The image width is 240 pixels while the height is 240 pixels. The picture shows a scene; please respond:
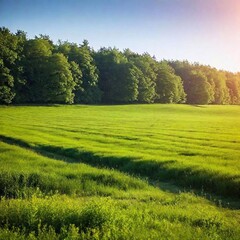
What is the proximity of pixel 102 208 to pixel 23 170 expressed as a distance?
9914 mm

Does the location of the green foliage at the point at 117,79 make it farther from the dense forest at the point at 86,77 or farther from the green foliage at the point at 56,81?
the green foliage at the point at 56,81

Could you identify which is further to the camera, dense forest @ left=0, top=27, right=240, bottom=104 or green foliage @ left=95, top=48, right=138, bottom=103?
green foliage @ left=95, top=48, right=138, bottom=103

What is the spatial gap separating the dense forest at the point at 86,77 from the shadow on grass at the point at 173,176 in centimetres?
6188

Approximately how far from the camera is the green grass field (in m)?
12.0

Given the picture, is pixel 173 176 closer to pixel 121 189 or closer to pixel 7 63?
pixel 121 189

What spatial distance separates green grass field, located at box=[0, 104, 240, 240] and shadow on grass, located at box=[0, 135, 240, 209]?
6cm

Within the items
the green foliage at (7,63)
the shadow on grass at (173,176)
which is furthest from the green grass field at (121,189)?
the green foliage at (7,63)

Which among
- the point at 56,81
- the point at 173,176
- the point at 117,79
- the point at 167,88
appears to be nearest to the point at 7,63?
the point at 56,81

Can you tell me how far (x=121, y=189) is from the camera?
18.9 metres

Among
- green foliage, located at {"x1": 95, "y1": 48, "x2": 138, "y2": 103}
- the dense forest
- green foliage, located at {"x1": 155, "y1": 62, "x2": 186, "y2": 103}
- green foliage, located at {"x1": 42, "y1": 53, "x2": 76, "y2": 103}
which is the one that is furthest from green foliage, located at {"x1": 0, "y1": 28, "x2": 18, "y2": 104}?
green foliage, located at {"x1": 155, "y1": 62, "x2": 186, "y2": 103}

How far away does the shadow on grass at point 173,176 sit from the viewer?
750 inches

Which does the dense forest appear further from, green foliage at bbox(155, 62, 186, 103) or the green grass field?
the green grass field

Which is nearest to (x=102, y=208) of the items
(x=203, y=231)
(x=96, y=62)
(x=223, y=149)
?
(x=203, y=231)

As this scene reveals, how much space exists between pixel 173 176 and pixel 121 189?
457cm
